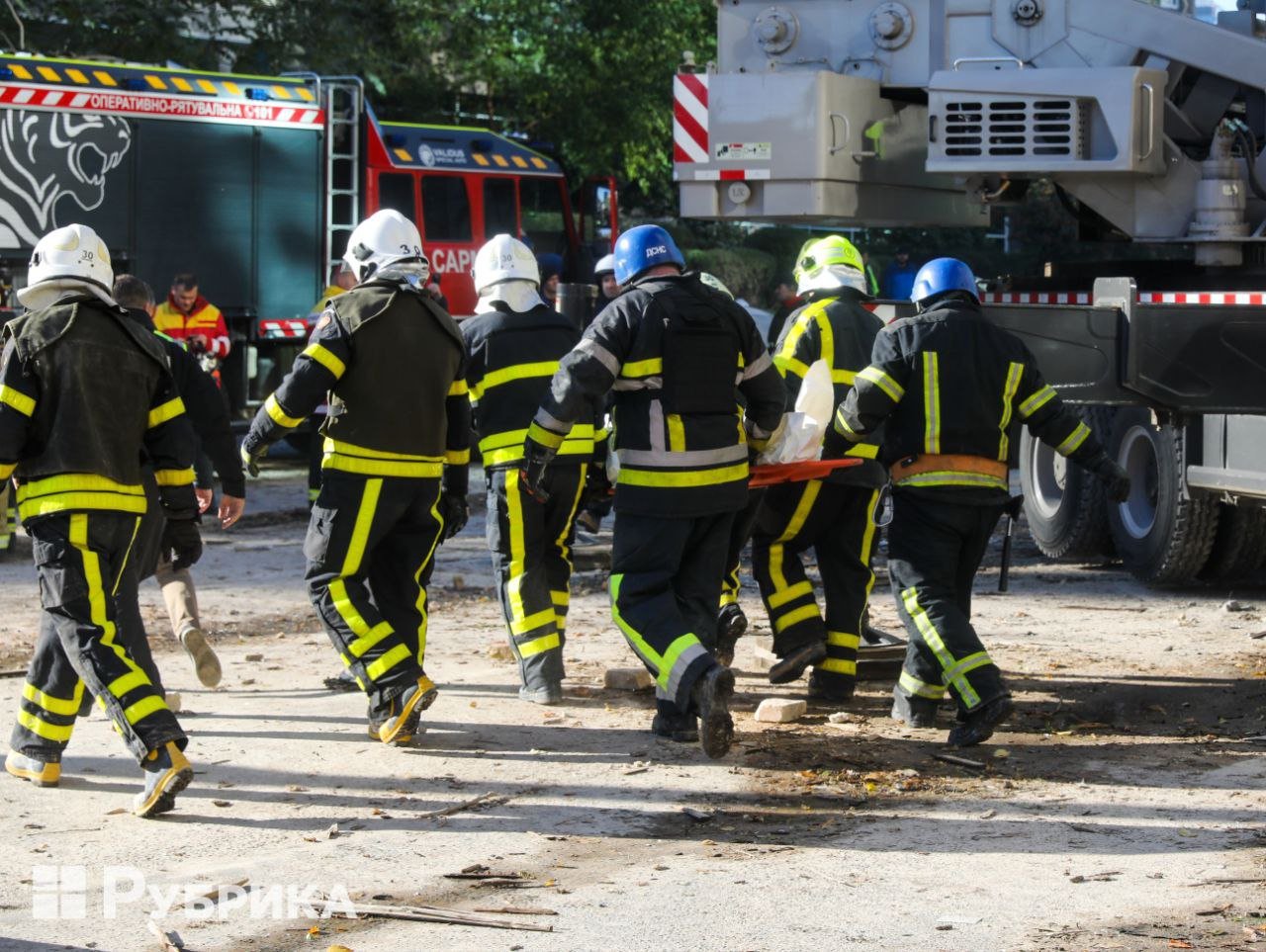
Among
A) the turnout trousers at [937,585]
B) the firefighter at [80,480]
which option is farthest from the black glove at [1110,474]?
the firefighter at [80,480]

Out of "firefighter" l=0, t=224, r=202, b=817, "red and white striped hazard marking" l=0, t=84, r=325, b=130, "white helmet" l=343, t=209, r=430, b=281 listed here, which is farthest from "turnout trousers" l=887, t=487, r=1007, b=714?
"red and white striped hazard marking" l=0, t=84, r=325, b=130

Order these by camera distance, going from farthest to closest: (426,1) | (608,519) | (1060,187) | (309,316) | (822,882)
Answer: (426,1)
(309,316)
(608,519)
(1060,187)
(822,882)

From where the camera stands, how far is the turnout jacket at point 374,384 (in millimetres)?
6629

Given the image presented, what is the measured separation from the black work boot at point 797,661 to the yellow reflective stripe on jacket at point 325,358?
2.34 meters

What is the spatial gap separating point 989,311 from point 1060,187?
5.70ft

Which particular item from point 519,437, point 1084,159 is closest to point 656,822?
point 519,437

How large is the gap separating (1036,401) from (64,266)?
11.5 ft

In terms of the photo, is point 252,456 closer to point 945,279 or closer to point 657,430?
point 657,430

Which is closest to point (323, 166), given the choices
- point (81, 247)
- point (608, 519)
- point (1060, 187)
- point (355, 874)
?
point (608, 519)

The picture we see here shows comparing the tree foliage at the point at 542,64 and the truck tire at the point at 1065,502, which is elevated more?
the tree foliage at the point at 542,64

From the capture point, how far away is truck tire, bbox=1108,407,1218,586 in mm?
10242

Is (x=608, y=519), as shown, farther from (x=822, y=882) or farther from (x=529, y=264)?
(x=822, y=882)

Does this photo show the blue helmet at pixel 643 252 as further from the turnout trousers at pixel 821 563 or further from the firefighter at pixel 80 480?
the firefighter at pixel 80 480

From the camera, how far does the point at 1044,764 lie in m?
6.63
